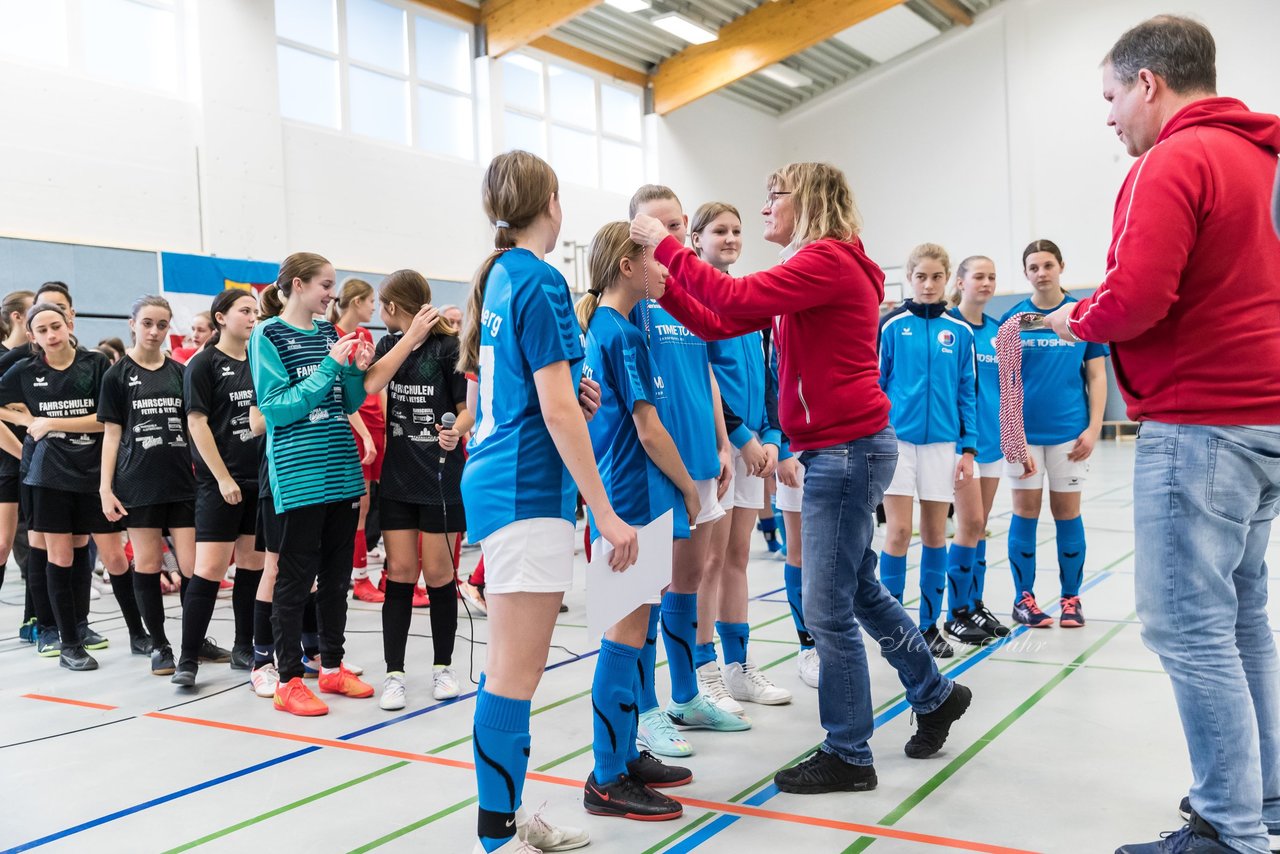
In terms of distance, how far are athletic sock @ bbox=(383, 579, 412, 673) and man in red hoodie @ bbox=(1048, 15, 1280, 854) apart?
2.66m

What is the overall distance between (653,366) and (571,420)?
0.70m

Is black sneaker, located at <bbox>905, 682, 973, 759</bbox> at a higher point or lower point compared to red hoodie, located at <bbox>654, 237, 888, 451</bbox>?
lower

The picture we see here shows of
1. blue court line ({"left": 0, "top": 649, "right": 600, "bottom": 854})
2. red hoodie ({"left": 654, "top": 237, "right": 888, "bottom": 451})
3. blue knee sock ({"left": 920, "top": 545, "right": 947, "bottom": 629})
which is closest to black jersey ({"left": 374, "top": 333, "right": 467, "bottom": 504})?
blue court line ({"left": 0, "top": 649, "right": 600, "bottom": 854})

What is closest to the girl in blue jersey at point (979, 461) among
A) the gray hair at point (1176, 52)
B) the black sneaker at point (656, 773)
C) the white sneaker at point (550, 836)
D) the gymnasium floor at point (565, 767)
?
the gymnasium floor at point (565, 767)

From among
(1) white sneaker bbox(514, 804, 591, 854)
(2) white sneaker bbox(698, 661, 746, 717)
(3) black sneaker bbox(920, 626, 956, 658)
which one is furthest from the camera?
(3) black sneaker bbox(920, 626, 956, 658)

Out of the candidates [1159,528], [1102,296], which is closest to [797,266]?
[1102,296]

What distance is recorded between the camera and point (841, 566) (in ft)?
8.83

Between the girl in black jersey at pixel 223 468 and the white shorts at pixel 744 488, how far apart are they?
1907mm

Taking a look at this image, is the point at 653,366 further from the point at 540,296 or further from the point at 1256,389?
the point at 1256,389

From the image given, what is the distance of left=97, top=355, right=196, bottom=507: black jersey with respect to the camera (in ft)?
14.7

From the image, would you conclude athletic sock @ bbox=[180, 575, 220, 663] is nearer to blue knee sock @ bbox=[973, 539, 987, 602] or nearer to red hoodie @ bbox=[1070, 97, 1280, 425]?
blue knee sock @ bbox=[973, 539, 987, 602]

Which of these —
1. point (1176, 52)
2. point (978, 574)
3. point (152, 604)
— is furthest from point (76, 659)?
point (1176, 52)

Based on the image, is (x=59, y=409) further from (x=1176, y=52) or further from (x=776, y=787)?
(x=1176, y=52)

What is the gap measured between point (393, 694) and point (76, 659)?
6.05ft
